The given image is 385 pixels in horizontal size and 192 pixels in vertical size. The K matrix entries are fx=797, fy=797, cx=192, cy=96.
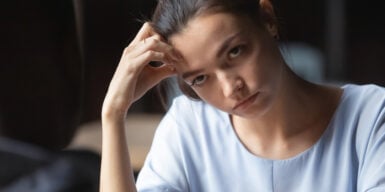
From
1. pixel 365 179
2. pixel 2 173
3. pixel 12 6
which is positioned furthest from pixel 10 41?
pixel 365 179

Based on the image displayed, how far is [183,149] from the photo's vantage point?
100 cm

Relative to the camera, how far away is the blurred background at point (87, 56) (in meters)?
1.30

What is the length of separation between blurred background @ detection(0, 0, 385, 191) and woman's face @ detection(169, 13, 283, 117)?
4.6 inches

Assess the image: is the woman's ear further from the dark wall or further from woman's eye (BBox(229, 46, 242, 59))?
the dark wall

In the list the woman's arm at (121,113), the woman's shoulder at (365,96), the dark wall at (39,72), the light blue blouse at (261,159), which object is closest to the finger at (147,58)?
the woman's arm at (121,113)

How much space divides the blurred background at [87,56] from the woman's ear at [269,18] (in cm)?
5

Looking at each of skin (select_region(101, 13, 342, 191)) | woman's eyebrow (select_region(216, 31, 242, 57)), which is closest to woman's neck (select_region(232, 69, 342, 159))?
skin (select_region(101, 13, 342, 191))

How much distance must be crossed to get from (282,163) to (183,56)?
181mm

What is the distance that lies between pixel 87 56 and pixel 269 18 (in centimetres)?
126

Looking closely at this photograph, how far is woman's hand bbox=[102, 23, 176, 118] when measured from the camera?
91 centimetres

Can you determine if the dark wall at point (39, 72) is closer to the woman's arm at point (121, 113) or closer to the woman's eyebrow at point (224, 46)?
the woman's arm at point (121, 113)

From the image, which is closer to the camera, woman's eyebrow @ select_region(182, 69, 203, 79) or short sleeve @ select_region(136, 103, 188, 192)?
woman's eyebrow @ select_region(182, 69, 203, 79)

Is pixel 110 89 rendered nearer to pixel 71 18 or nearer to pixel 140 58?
pixel 140 58

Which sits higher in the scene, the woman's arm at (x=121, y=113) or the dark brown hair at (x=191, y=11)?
the dark brown hair at (x=191, y=11)
